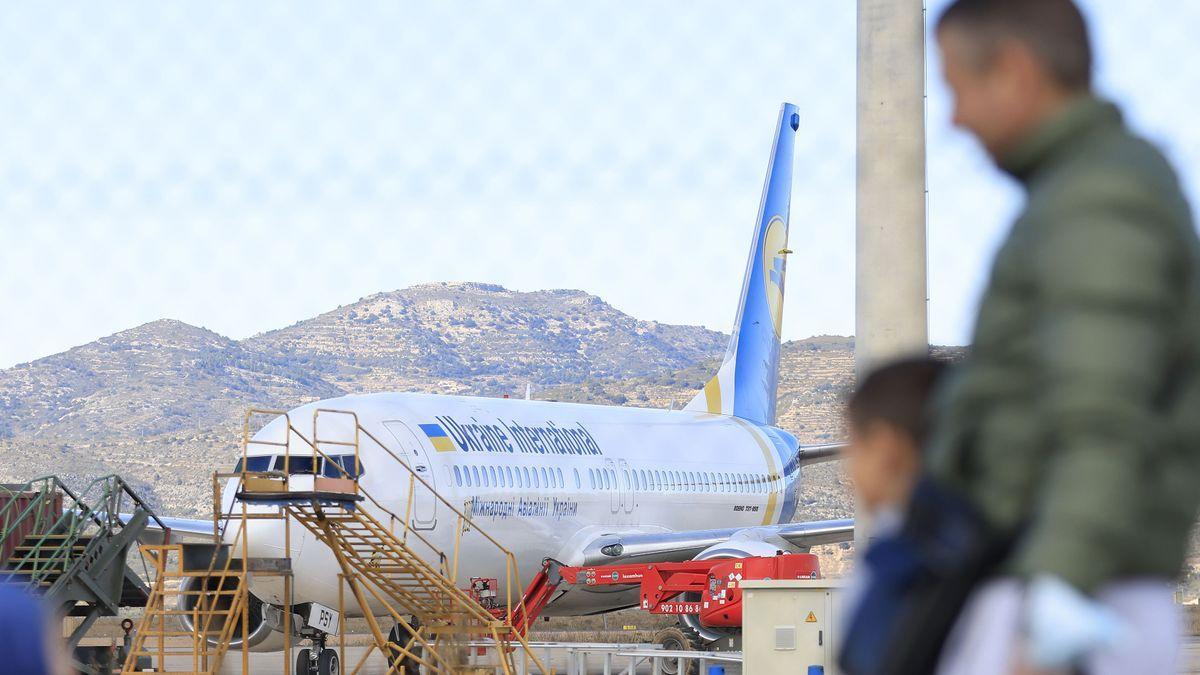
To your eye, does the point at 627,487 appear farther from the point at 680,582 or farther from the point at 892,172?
the point at 892,172

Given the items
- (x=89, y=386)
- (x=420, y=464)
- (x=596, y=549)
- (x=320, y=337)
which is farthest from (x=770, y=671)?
(x=320, y=337)

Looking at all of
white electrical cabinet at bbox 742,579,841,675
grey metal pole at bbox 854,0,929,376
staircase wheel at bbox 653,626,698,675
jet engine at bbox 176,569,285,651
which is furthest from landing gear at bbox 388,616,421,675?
grey metal pole at bbox 854,0,929,376

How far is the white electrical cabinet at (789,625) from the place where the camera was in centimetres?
1267

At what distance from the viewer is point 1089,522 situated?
1.93m

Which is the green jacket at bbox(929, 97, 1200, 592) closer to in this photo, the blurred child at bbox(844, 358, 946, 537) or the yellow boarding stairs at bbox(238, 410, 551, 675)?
the blurred child at bbox(844, 358, 946, 537)

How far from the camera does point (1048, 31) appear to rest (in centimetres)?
224

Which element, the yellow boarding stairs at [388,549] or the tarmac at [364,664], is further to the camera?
the tarmac at [364,664]

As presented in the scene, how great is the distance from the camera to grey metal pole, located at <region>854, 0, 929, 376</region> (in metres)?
9.34

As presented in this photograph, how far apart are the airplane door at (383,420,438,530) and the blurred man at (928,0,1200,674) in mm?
15198

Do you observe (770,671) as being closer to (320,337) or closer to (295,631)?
(295,631)

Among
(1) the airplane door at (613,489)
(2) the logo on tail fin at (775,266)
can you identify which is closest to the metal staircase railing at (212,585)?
(1) the airplane door at (613,489)

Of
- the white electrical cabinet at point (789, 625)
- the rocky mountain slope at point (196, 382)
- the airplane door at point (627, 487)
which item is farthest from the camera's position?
the rocky mountain slope at point (196, 382)

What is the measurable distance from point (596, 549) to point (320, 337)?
167 m

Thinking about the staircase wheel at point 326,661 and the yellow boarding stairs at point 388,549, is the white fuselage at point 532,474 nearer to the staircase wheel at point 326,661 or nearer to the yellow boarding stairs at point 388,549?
the yellow boarding stairs at point 388,549
